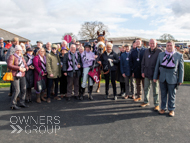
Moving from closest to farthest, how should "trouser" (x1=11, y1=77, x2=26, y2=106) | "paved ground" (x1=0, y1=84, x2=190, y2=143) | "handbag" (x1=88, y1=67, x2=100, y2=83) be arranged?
"paved ground" (x1=0, y1=84, x2=190, y2=143) → "trouser" (x1=11, y1=77, x2=26, y2=106) → "handbag" (x1=88, y1=67, x2=100, y2=83)

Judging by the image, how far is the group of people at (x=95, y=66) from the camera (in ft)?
15.0

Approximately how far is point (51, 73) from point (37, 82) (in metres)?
0.61

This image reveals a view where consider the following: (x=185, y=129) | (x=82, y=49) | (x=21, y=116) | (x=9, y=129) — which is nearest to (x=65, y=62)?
(x=82, y=49)

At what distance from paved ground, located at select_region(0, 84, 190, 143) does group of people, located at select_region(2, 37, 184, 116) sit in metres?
0.47

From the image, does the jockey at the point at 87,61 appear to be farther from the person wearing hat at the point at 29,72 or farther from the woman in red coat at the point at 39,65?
the person wearing hat at the point at 29,72

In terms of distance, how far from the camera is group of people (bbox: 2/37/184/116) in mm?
4570

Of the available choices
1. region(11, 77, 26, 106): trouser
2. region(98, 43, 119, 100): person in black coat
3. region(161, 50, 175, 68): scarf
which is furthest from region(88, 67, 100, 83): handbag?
region(161, 50, 175, 68): scarf

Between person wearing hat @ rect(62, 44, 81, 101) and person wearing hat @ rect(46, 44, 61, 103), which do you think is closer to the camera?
person wearing hat @ rect(46, 44, 61, 103)

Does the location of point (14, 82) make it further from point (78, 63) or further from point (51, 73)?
point (78, 63)

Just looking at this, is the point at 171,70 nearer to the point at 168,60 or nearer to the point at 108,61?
the point at 168,60

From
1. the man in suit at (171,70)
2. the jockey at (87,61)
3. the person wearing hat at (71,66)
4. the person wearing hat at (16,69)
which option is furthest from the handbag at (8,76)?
the man in suit at (171,70)

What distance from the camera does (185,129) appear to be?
3770 mm

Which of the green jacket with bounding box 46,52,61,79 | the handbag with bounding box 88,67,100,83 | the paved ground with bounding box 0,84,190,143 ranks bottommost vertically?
the paved ground with bounding box 0,84,190,143

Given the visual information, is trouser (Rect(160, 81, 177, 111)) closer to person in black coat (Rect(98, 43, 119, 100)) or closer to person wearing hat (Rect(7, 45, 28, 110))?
person in black coat (Rect(98, 43, 119, 100))
